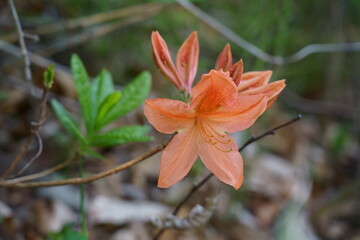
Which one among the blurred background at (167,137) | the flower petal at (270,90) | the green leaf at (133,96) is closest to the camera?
the flower petal at (270,90)

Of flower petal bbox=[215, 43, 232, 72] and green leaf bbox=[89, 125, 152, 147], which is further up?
flower petal bbox=[215, 43, 232, 72]

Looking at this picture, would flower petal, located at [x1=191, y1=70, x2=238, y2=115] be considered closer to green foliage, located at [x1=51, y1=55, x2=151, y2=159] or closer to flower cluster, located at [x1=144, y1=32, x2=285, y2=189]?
flower cluster, located at [x1=144, y1=32, x2=285, y2=189]

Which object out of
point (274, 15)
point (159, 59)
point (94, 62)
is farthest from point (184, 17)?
point (159, 59)

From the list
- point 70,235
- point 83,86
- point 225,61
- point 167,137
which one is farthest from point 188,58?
point 167,137

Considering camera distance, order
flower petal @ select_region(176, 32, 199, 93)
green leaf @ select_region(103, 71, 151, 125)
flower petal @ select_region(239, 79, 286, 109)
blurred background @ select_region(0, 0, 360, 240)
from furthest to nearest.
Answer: blurred background @ select_region(0, 0, 360, 240) → green leaf @ select_region(103, 71, 151, 125) → flower petal @ select_region(176, 32, 199, 93) → flower petal @ select_region(239, 79, 286, 109)

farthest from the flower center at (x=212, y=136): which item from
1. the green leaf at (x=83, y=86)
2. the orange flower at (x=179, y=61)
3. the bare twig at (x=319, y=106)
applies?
the bare twig at (x=319, y=106)

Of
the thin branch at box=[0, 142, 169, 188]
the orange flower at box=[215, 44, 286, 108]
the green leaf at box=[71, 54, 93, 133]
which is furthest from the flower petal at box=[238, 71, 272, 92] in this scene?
the green leaf at box=[71, 54, 93, 133]

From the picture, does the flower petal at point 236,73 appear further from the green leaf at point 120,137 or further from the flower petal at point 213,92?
the green leaf at point 120,137
